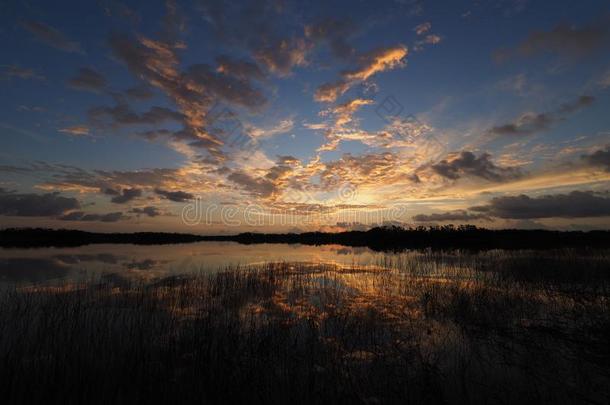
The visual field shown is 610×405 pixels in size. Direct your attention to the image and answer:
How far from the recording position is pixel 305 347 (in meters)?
7.33

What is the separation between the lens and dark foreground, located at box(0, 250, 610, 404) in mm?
5312

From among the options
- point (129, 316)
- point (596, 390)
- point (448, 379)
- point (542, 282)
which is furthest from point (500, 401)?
point (542, 282)

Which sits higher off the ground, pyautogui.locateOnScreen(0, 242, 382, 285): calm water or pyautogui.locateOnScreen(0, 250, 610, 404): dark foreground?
pyautogui.locateOnScreen(0, 242, 382, 285): calm water

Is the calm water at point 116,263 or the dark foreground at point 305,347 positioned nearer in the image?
the dark foreground at point 305,347

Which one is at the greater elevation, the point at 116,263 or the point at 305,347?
the point at 116,263

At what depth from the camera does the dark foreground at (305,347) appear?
5.31 m

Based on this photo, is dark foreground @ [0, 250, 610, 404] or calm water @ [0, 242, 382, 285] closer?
dark foreground @ [0, 250, 610, 404]

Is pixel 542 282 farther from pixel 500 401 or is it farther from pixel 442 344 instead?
pixel 500 401

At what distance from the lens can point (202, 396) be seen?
16.6 feet

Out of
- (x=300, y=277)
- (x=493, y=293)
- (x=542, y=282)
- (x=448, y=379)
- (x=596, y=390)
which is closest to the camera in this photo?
(x=596, y=390)

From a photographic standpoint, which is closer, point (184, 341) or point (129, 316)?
point (184, 341)

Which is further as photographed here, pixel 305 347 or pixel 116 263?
pixel 116 263

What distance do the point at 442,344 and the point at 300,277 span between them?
476 inches

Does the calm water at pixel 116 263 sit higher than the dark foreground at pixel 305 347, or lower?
higher
